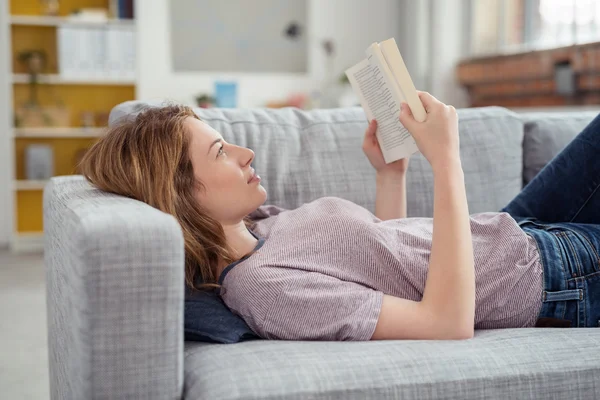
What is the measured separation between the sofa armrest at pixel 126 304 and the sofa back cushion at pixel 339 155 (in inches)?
27.3

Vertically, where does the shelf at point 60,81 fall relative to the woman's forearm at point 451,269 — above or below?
above

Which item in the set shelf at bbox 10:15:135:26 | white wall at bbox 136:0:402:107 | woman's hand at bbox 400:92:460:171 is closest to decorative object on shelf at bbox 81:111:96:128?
white wall at bbox 136:0:402:107

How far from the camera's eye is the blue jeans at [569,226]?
1318 mm

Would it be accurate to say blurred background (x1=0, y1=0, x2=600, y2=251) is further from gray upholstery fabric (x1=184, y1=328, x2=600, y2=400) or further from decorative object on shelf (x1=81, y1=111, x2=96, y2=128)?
gray upholstery fabric (x1=184, y1=328, x2=600, y2=400)

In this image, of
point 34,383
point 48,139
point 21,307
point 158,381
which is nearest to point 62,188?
point 158,381

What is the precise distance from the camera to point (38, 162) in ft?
15.0

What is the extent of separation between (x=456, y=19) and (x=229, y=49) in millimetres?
1598

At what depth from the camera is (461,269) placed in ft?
3.86

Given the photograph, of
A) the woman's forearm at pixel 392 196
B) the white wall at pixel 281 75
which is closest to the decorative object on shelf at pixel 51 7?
the white wall at pixel 281 75

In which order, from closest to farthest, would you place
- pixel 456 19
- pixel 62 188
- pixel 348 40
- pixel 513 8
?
pixel 62 188
pixel 513 8
pixel 456 19
pixel 348 40

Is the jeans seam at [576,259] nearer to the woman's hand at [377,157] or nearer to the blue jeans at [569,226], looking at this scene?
the blue jeans at [569,226]

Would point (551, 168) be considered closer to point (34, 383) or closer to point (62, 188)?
point (62, 188)

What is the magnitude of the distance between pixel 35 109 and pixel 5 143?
340 millimetres

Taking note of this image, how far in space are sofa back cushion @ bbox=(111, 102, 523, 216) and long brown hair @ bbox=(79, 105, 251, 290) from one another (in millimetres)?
309
